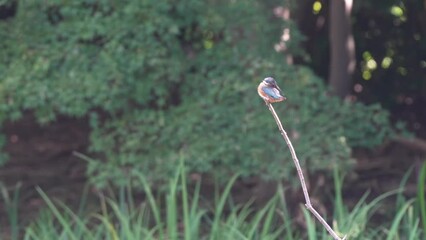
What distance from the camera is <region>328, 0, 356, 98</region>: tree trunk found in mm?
6348

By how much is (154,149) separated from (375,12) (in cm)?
271

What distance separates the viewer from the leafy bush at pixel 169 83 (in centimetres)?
491

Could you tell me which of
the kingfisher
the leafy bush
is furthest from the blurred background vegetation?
the kingfisher

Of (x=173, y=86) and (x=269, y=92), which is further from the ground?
(x=269, y=92)

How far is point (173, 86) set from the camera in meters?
5.24

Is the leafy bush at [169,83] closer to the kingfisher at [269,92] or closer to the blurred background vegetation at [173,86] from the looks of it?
the blurred background vegetation at [173,86]

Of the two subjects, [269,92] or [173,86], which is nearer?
[269,92]

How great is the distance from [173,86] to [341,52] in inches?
67.1

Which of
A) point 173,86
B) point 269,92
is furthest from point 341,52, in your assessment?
point 269,92

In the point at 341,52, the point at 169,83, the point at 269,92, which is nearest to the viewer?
the point at 269,92

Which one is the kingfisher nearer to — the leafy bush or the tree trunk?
the leafy bush

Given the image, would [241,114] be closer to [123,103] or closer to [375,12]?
[123,103]

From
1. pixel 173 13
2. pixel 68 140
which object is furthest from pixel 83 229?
pixel 68 140

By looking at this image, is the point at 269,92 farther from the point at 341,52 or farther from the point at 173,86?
the point at 341,52
